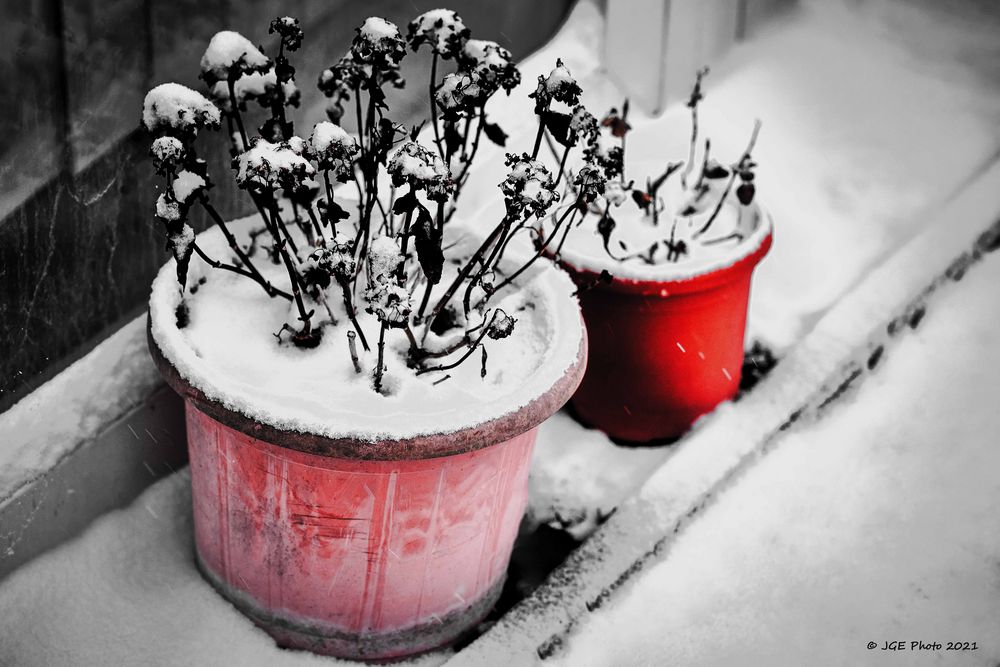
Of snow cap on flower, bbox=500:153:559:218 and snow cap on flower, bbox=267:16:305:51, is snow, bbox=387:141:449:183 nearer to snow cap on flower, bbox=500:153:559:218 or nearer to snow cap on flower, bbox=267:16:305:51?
snow cap on flower, bbox=500:153:559:218

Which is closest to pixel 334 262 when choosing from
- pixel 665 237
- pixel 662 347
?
pixel 662 347

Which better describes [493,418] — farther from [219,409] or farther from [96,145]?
[96,145]

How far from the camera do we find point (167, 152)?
1862mm

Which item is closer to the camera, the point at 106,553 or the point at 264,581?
the point at 264,581

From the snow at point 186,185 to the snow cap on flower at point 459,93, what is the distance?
49 cm

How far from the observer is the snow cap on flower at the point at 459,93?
2.03 meters

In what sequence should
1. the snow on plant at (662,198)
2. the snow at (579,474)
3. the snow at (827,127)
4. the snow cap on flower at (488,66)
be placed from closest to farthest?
1. the snow cap on flower at (488,66)
2. the snow on plant at (662,198)
3. the snow at (579,474)
4. the snow at (827,127)

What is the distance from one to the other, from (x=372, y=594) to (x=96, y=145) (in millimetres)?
1177

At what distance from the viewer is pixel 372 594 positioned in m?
2.29

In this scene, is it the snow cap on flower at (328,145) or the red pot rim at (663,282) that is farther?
the red pot rim at (663,282)

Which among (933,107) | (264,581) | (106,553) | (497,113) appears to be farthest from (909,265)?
(106,553)

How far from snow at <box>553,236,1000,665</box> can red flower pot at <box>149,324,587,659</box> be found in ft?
1.28

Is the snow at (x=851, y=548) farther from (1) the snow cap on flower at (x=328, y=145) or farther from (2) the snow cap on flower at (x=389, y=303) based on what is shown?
(1) the snow cap on flower at (x=328, y=145)

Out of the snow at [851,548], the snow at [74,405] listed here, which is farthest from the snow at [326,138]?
the snow at [851,548]
